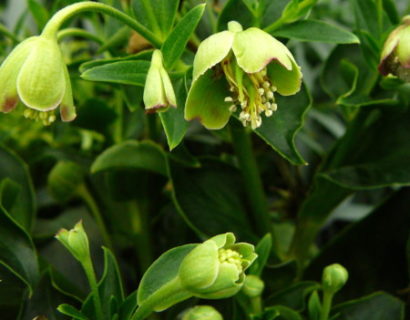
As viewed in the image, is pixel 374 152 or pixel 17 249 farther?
pixel 374 152

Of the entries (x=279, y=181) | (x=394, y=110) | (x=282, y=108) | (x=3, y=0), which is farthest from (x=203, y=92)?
(x=3, y=0)

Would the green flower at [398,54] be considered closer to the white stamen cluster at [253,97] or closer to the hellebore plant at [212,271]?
the white stamen cluster at [253,97]

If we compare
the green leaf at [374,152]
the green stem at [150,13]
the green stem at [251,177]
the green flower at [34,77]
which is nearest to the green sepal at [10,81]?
the green flower at [34,77]

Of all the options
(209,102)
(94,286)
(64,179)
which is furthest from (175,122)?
(64,179)

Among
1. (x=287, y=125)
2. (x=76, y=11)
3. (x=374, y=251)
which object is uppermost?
(x=76, y=11)

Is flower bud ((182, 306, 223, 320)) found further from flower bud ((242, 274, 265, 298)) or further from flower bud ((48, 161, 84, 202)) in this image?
flower bud ((48, 161, 84, 202))

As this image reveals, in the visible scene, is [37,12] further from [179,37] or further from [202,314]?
[202,314]

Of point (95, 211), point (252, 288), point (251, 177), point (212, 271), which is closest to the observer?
point (212, 271)
